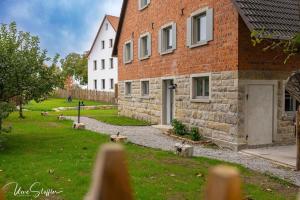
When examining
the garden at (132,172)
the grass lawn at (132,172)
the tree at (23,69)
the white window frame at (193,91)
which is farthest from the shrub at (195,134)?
the tree at (23,69)

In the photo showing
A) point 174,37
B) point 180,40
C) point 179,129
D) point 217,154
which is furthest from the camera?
point 174,37

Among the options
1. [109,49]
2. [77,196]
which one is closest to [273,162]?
[77,196]

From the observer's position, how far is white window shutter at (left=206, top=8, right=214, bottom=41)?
14023 millimetres

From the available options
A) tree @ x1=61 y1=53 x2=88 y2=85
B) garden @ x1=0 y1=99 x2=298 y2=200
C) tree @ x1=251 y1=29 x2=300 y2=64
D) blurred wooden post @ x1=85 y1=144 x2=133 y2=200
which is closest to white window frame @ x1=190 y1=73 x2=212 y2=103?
tree @ x1=251 y1=29 x2=300 y2=64

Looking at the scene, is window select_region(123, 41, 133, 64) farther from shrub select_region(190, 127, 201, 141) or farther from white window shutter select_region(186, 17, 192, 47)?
shrub select_region(190, 127, 201, 141)

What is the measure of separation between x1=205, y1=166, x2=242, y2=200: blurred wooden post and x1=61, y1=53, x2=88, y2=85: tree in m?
66.6

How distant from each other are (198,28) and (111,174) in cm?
1541

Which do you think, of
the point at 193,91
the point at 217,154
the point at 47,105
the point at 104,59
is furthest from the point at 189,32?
the point at 104,59

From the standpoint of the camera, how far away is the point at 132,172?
27.2 ft

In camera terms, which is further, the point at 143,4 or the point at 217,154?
the point at 143,4

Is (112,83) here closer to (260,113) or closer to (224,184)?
(260,113)

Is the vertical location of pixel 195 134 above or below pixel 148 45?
below

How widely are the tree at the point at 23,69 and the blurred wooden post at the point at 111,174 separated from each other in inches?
448

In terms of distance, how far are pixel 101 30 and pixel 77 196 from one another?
45.4m
